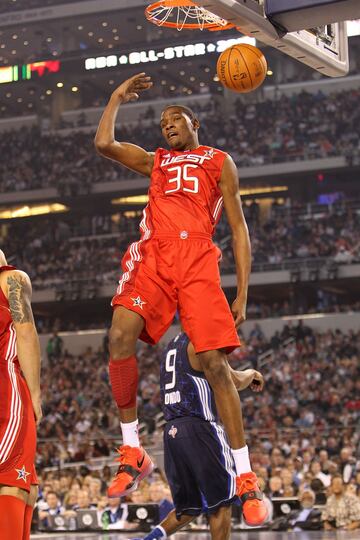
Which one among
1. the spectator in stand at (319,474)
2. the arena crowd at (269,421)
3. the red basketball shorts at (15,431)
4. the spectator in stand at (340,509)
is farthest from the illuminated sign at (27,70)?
the red basketball shorts at (15,431)

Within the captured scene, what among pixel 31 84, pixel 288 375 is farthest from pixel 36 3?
pixel 288 375

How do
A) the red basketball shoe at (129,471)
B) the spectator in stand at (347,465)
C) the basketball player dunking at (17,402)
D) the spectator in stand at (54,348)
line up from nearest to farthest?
the basketball player dunking at (17,402) → the red basketball shoe at (129,471) → the spectator in stand at (347,465) → the spectator in stand at (54,348)

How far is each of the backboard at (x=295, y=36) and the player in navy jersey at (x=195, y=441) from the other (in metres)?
2.04

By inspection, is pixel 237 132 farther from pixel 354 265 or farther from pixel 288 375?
pixel 288 375

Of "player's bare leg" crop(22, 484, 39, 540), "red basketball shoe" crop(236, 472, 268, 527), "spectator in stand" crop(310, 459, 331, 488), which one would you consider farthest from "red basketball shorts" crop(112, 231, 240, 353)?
"spectator in stand" crop(310, 459, 331, 488)

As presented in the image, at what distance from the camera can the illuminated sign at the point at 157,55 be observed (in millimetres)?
37812

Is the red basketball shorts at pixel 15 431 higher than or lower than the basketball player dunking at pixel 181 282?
lower

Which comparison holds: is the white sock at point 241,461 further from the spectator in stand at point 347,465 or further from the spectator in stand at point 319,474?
the spectator in stand at point 347,465

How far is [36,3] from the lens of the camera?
40781mm

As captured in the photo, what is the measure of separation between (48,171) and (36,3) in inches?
314

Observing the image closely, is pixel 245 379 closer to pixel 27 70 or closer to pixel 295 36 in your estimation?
pixel 295 36

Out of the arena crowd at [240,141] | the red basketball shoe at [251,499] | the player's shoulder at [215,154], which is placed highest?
the arena crowd at [240,141]

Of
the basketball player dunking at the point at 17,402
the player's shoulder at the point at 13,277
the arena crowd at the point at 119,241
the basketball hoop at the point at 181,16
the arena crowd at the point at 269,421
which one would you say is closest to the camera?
the basketball player dunking at the point at 17,402

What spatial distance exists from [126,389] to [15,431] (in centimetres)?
133
